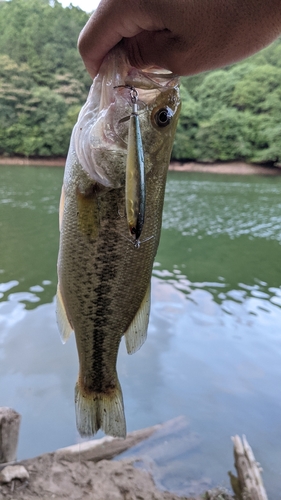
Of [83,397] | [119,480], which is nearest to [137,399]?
[119,480]

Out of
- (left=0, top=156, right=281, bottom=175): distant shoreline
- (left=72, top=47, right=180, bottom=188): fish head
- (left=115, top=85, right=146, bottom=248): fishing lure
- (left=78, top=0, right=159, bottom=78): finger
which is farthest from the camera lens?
(left=0, top=156, right=281, bottom=175): distant shoreline

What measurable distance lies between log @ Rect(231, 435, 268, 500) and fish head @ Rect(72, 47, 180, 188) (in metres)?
3.77

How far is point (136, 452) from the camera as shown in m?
4.42

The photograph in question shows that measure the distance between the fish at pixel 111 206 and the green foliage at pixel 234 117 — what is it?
138 feet

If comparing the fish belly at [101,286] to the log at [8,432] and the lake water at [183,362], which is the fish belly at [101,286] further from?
the lake water at [183,362]

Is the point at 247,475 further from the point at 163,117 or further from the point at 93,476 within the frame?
the point at 163,117

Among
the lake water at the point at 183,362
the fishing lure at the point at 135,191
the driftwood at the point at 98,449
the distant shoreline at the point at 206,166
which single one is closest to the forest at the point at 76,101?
the distant shoreline at the point at 206,166

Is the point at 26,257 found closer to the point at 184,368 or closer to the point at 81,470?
the point at 184,368

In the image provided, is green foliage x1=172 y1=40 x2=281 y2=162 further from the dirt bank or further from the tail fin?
the tail fin

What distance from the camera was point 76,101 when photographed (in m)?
43.3

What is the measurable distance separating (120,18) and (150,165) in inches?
17.6

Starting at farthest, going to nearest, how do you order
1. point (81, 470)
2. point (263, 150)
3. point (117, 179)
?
point (263, 150), point (81, 470), point (117, 179)

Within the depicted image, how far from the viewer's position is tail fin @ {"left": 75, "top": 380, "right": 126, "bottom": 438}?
165cm

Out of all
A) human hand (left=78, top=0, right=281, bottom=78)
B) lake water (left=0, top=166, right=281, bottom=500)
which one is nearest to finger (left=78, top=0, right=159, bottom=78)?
human hand (left=78, top=0, right=281, bottom=78)
